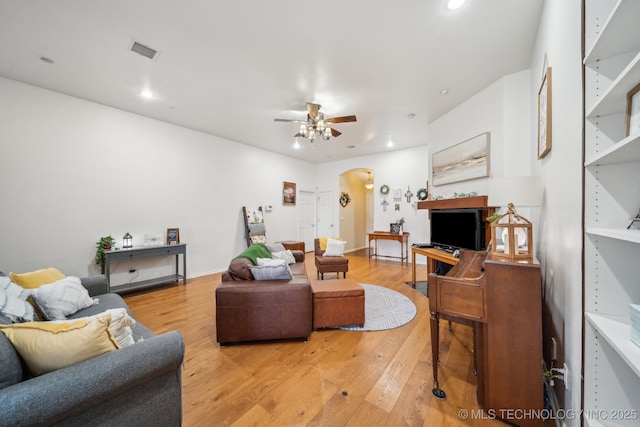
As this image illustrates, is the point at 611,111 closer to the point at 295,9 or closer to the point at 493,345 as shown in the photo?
the point at 493,345

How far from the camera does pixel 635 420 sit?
2.85ft

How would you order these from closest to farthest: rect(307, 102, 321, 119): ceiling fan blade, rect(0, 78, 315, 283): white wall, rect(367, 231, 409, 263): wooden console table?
rect(0, 78, 315, 283): white wall < rect(307, 102, 321, 119): ceiling fan blade < rect(367, 231, 409, 263): wooden console table

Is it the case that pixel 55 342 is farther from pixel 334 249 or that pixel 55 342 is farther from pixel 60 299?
pixel 334 249

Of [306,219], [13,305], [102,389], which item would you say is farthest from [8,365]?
[306,219]

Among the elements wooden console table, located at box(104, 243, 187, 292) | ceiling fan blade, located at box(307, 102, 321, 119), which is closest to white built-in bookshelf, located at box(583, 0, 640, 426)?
ceiling fan blade, located at box(307, 102, 321, 119)

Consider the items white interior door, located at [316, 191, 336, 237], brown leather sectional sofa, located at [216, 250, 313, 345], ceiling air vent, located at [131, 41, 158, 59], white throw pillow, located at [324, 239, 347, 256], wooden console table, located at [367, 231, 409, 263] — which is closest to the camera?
brown leather sectional sofa, located at [216, 250, 313, 345]

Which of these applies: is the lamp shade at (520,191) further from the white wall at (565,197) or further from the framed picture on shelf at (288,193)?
the framed picture on shelf at (288,193)

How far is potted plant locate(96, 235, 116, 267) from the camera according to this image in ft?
11.2

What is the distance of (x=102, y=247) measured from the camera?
3.46 m

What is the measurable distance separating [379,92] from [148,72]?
2.98m

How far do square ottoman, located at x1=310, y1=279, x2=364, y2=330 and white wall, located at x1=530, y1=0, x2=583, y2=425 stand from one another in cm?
154

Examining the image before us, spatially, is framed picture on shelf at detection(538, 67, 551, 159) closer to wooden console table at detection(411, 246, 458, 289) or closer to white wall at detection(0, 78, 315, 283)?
wooden console table at detection(411, 246, 458, 289)

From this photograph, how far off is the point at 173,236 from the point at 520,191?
16.7ft

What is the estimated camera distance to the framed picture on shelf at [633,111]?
81 centimetres
